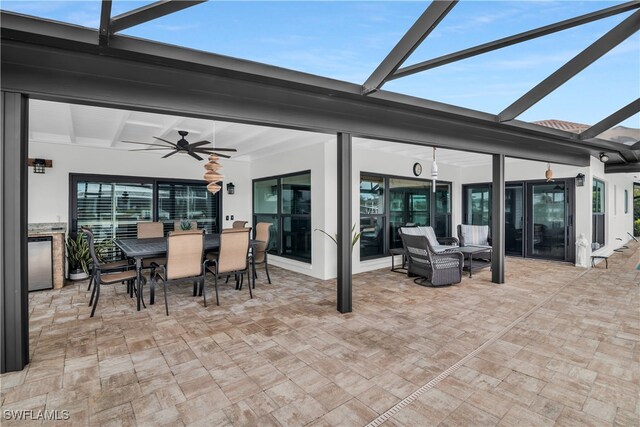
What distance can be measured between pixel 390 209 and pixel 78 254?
20.4 ft

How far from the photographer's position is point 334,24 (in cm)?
301

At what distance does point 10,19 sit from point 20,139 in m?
0.84

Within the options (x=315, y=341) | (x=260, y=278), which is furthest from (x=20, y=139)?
(x=260, y=278)

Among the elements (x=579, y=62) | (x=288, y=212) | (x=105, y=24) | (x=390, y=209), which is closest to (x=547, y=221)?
(x=390, y=209)

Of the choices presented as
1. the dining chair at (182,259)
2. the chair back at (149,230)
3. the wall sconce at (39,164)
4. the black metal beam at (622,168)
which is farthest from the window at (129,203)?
the black metal beam at (622,168)

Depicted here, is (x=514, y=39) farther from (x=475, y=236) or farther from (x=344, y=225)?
(x=475, y=236)

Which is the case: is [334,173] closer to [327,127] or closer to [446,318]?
[327,127]

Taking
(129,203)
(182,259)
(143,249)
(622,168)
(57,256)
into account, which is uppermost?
(622,168)

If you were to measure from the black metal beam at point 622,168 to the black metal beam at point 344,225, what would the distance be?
26.5ft

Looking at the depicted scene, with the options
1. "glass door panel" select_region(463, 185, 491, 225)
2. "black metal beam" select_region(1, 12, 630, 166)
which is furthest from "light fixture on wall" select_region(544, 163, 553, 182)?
"black metal beam" select_region(1, 12, 630, 166)

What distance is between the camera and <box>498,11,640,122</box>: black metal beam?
273 centimetres

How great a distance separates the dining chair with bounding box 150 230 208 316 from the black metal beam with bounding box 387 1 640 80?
3.05 m

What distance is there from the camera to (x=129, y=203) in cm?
638

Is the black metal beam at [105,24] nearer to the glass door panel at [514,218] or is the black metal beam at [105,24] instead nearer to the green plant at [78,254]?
the green plant at [78,254]
